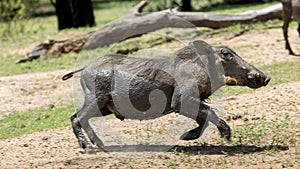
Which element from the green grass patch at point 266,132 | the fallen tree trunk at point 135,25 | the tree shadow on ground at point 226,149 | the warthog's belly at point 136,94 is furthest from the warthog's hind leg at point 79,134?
the fallen tree trunk at point 135,25

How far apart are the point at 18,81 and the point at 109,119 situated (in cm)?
403

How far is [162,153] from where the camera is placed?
21.9 feet

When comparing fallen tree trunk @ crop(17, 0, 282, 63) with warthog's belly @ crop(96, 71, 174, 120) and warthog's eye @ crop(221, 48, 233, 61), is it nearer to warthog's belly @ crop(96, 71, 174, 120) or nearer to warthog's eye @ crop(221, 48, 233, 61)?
warthog's belly @ crop(96, 71, 174, 120)

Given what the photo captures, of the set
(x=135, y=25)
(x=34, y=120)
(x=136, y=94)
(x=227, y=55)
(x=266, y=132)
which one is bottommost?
(x=135, y=25)

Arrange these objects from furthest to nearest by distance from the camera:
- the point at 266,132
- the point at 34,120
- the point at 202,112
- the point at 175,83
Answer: the point at 34,120, the point at 266,132, the point at 175,83, the point at 202,112

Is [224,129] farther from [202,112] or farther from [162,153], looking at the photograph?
[162,153]

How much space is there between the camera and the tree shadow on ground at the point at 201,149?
6.52m

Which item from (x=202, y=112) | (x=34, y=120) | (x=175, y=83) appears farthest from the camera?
(x=34, y=120)

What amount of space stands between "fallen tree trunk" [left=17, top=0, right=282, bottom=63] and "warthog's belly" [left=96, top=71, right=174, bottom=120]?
25.0ft

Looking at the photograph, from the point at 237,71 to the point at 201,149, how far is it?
0.83 meters

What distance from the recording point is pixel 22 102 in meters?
10.7

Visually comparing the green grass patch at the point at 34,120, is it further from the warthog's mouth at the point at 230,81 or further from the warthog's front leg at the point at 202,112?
the warthog's mouth at the point at 230,81

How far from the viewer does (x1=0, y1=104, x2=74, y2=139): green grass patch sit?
864 cm

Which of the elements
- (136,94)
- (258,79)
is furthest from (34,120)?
(258,79)
